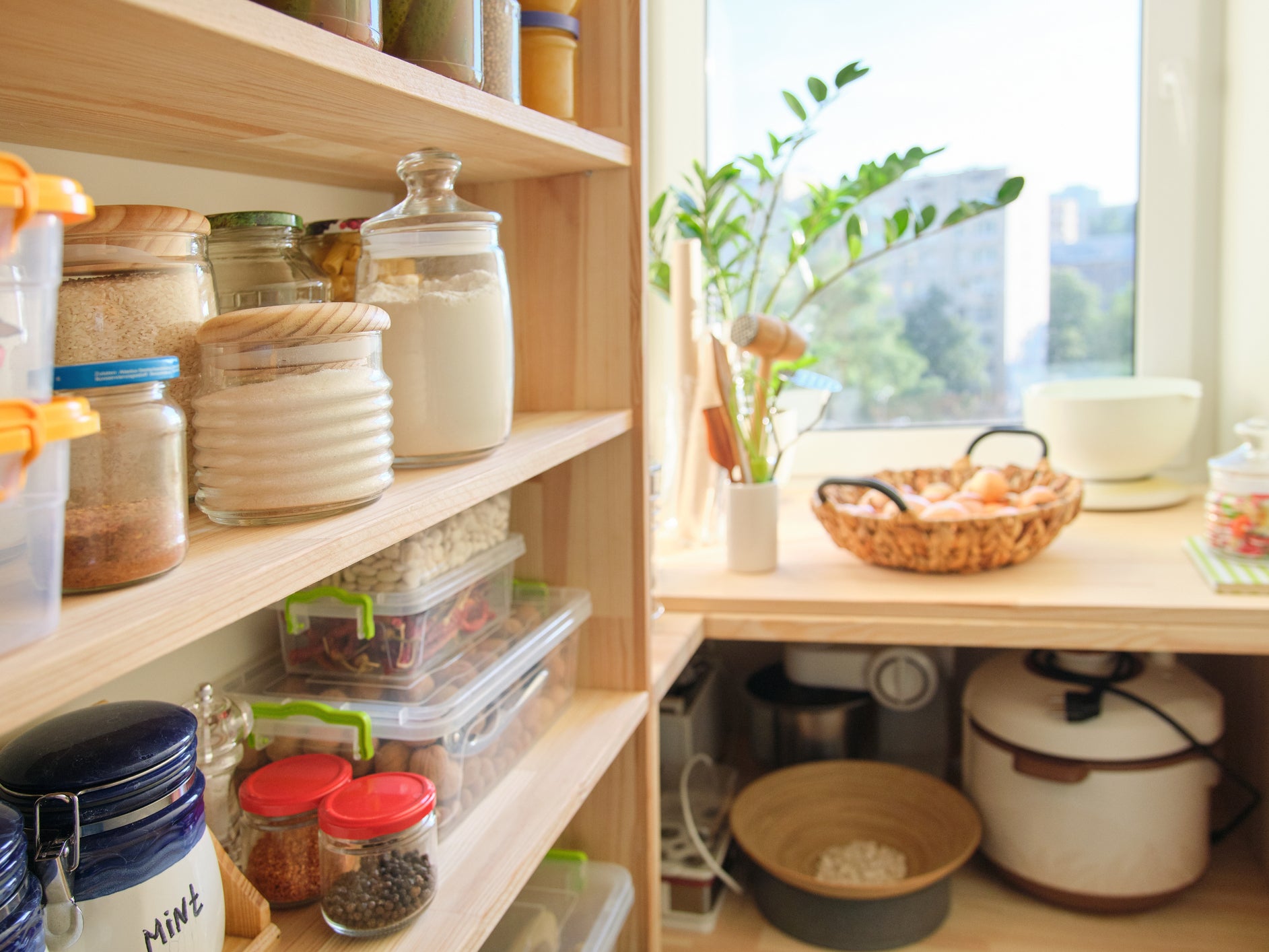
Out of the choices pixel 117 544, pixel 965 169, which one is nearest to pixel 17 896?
pixel 117 544

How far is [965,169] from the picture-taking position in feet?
6.21

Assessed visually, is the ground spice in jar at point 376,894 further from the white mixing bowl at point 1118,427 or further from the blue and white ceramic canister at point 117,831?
the white mixing bowl at point 1118,427

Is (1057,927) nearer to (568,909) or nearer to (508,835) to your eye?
(568,909)

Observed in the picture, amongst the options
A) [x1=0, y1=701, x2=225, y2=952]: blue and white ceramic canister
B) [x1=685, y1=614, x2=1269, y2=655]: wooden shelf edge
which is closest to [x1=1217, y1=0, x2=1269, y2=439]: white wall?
[x1=685, y1=614, x2=1269, y2=655]: wooden shelf edge

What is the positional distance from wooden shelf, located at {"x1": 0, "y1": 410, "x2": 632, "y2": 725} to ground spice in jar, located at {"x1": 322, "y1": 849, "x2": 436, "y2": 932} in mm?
240

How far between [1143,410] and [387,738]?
4.32ft

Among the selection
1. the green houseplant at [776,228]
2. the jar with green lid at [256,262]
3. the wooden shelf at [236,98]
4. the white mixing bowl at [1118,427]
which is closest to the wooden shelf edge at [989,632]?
the green houseplant at [776,228]

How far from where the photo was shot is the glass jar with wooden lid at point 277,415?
54cm

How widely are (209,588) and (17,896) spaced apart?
16 cm

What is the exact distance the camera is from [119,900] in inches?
19.8

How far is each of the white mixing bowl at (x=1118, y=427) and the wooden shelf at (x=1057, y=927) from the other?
64 cm

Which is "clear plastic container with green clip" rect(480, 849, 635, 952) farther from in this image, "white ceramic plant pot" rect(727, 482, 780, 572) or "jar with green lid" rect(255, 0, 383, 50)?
"jar with green lid" rect(255, 0, 383, 50)

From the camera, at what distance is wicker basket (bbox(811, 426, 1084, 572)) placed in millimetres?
1311

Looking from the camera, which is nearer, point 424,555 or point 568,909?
point 424,555
